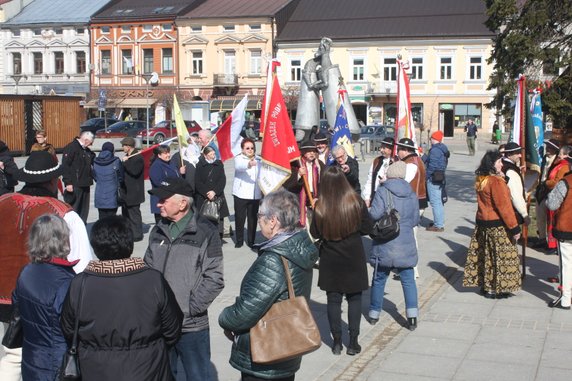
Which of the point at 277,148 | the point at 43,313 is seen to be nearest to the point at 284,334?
the point at 43,313

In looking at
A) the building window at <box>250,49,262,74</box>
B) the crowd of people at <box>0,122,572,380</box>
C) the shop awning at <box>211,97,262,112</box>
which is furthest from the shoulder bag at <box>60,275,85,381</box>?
the building window at <box>250,49,262,74</box>

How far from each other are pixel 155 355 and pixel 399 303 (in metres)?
5.48

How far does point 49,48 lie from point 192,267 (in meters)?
64.2

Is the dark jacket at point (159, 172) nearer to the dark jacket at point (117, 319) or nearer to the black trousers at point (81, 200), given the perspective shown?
the black trousers at point (81, 200)

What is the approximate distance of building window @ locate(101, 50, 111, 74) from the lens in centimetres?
6462

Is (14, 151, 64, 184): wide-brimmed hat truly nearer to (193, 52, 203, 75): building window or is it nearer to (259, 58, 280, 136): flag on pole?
(259, 58, 280, 136): flag on pole

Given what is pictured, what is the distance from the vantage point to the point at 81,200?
42.7 ft

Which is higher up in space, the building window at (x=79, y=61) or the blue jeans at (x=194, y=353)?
the building window at (x=79, y=61)

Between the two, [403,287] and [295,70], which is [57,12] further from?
[403,287]

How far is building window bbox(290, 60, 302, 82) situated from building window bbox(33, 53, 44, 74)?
20.8 metres

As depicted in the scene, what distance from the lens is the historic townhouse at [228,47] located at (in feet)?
198

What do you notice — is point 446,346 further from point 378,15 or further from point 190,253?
point 378,15

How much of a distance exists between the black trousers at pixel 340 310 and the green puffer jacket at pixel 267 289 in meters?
2.44

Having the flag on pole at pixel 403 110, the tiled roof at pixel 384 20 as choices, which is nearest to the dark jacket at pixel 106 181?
the flag on pole at pixel 403 110
